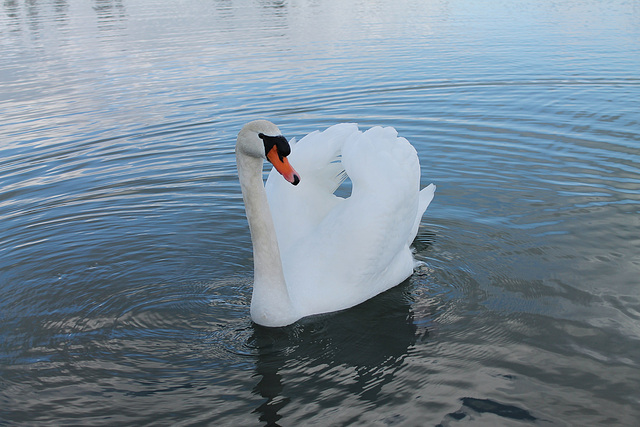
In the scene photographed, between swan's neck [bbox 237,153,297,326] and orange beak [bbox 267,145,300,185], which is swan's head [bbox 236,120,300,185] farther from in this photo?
swan's neck [bbox 237,153,297,326]

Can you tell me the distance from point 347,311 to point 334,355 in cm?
72

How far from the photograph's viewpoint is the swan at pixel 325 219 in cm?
558

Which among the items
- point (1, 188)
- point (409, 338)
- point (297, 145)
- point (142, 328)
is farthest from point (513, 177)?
point (1, 188)

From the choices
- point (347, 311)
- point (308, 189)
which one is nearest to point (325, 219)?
point (308, 189)

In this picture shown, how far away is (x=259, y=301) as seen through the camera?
5.67 m

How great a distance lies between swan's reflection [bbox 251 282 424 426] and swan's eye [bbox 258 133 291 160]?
157 cm

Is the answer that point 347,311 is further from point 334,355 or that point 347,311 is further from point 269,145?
point 269,145

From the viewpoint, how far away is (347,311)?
6.04 m

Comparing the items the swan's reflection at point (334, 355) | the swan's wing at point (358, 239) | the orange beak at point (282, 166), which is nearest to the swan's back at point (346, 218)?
the swan's wing at point (358, 239)

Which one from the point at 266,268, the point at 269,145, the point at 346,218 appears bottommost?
the point at 266,268

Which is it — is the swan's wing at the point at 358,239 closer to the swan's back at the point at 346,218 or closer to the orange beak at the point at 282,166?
the swan's back at the point at 346,218

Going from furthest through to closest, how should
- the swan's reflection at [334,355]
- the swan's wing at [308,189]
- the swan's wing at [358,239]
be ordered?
the swan's wing at [308,189], the swan's wing at [358,239], the swan's reflection at [334,355]

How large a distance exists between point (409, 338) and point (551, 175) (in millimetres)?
4351

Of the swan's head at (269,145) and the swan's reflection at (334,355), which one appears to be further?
the swan's head at (269,145)
